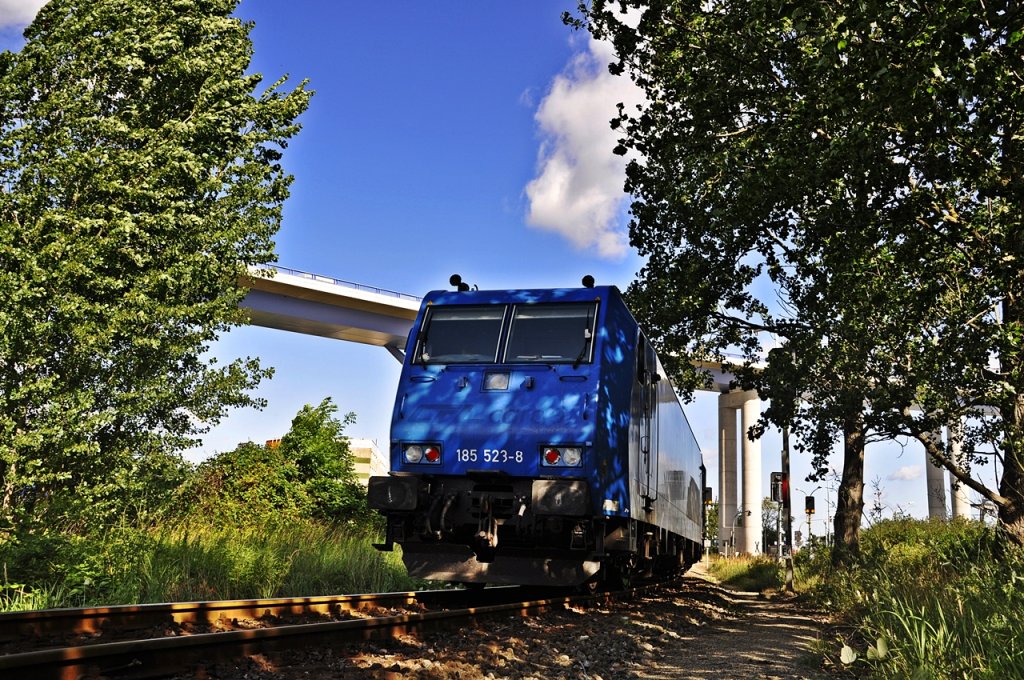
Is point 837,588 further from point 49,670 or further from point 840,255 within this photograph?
point 49,670

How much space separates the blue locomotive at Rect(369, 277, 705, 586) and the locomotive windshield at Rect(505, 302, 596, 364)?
0.01 m

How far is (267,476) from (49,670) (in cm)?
1664

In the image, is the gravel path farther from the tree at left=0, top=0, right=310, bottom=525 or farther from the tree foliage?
the tree foliage

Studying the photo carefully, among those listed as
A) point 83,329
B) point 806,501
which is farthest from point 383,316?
point 83,329

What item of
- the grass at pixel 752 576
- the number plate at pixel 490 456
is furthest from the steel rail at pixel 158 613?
the grass at pixel 752 576

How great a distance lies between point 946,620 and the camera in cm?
764

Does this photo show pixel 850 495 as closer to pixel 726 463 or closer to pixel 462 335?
pixel 462 335

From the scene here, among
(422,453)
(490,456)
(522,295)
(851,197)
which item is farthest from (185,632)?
(851,197)

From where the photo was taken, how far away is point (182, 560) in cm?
1114

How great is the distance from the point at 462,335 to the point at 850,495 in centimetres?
1561

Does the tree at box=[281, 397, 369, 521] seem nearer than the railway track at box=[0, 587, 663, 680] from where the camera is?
No

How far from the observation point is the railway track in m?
5.67

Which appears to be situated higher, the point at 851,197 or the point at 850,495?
the point at 851,197

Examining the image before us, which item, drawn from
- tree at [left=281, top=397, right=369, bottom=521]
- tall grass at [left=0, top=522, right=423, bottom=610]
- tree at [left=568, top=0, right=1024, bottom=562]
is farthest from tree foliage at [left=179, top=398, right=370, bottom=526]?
tree at [left=568, top=0, right=1024, bottom=562]
